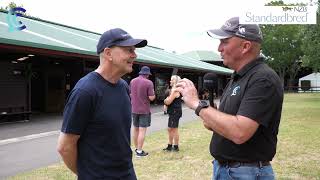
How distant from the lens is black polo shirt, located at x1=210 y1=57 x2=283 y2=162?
2842 millimetres

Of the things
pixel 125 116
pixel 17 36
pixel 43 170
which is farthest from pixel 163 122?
pixel 125 116

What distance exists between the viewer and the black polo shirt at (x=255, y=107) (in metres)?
2.84

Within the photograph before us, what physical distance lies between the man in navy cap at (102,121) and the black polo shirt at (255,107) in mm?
665

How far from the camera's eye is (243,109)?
9.30 ft

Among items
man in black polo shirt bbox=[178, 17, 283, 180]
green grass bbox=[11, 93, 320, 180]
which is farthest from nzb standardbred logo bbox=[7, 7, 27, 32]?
man in black polo shirt bbox=[178, 17, 283, 180]

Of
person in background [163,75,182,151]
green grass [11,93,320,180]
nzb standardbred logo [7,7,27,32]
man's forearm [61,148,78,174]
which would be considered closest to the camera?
man's forearm [61,148,78,174]

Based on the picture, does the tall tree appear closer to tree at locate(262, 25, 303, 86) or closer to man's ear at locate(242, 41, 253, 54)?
tree at locate(262, 25, 303, 86)

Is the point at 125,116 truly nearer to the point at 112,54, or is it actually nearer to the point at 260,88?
the point at 112,54

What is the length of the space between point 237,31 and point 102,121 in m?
1.07

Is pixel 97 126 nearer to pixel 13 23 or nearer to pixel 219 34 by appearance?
pixel 219 34

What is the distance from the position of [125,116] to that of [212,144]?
0.63 metres

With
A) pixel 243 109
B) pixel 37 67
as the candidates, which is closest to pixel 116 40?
pixel 243 109

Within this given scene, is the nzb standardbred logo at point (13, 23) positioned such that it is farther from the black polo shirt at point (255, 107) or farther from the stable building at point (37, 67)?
the black polo shirt at point (255, 107)

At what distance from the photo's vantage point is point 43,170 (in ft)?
26.3
